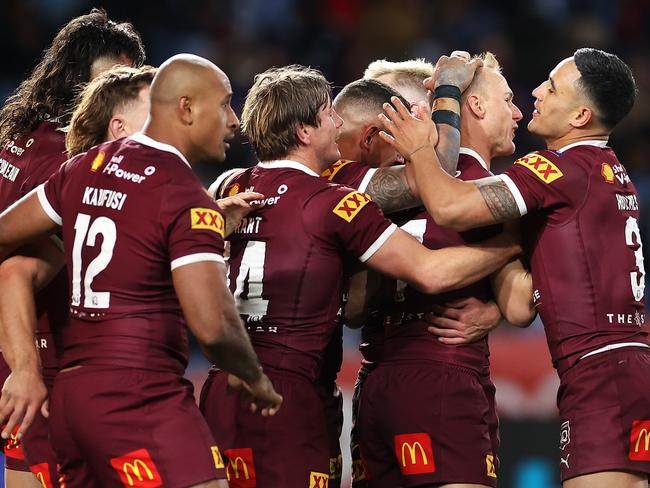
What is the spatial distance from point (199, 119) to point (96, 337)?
100 centimetres

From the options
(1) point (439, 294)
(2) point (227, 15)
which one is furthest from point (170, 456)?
(2) point (227, 15)

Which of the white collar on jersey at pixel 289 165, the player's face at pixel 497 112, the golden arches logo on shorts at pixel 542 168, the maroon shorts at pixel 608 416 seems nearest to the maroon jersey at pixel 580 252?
the golden arches logo on shorts at pixel 542 168

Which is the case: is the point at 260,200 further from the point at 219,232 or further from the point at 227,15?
the point at 227,15

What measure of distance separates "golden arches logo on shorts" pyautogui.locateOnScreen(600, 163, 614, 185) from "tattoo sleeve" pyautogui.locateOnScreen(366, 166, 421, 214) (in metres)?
0.88

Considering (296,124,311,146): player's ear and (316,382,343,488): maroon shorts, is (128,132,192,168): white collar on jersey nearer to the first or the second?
(296,124,311,146): player's ear

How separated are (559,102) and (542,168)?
44cm

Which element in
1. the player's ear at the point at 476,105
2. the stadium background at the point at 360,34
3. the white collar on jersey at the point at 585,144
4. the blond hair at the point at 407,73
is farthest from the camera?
the stadium background at the point at 360,34

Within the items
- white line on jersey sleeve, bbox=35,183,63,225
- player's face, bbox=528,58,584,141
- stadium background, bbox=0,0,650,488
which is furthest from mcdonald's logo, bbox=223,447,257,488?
stadium background, bbox=0,0,650,488

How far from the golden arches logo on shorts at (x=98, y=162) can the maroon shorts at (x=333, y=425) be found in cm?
148

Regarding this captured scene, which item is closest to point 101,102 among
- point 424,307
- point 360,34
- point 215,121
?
point 215,121

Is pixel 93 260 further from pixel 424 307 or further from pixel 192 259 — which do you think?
pixel 424 307

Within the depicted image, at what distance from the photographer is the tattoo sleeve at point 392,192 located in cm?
548

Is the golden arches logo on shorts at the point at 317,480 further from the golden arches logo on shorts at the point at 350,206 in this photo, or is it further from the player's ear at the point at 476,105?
the player's ear at the point at 476,105

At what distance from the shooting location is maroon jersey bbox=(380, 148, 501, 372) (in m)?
5.50
